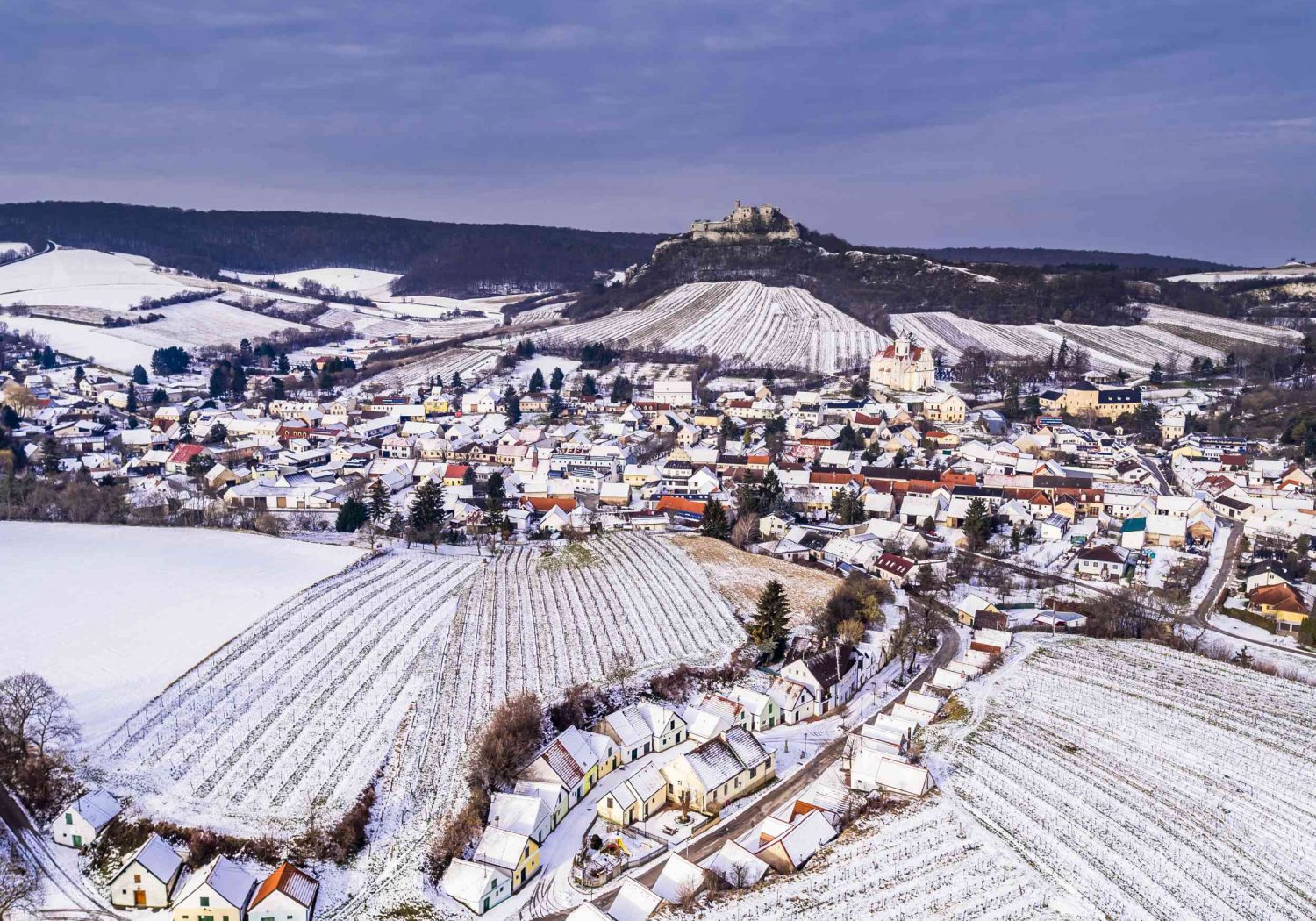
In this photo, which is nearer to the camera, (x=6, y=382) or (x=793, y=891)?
(x=793, y=891)

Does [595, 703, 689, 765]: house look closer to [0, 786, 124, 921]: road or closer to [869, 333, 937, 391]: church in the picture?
[0, 786, 124, 921]: road

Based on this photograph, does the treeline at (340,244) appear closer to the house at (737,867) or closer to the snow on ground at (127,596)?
the snow on ground at (127,596)

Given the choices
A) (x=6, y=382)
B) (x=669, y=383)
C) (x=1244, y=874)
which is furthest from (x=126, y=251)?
(x=1244, y=874)

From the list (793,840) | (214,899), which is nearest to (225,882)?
(214,899)

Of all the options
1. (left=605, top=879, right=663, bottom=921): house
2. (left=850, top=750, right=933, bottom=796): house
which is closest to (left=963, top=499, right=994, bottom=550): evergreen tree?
(left=850, top=750, right=933, bottom=796): house

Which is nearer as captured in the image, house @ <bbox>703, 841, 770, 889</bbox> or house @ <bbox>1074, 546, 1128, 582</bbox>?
house @ <bbox>703, 841, 770, 889</bbox>

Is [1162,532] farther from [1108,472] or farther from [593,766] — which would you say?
[593,766]
